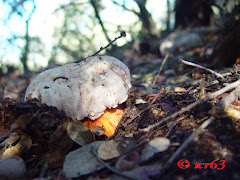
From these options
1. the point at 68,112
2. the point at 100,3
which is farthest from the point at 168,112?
the point at 100,3

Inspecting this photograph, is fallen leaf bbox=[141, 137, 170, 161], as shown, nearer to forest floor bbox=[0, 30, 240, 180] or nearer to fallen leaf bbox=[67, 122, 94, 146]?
forest floor bbox=[0, 30, 240, 180]

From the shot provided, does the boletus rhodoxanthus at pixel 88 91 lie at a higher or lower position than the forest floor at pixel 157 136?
higher

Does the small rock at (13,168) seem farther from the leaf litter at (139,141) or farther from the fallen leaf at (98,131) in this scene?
the fallen leaf at (98,131)

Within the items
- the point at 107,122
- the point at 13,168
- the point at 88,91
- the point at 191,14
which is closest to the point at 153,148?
the point at 107,122

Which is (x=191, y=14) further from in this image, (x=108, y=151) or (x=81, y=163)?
(x=81, y=163)

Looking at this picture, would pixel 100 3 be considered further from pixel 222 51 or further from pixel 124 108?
pixel 124 108

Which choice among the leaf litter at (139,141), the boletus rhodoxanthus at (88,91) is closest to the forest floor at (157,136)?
the leaf litter at (139,141)
